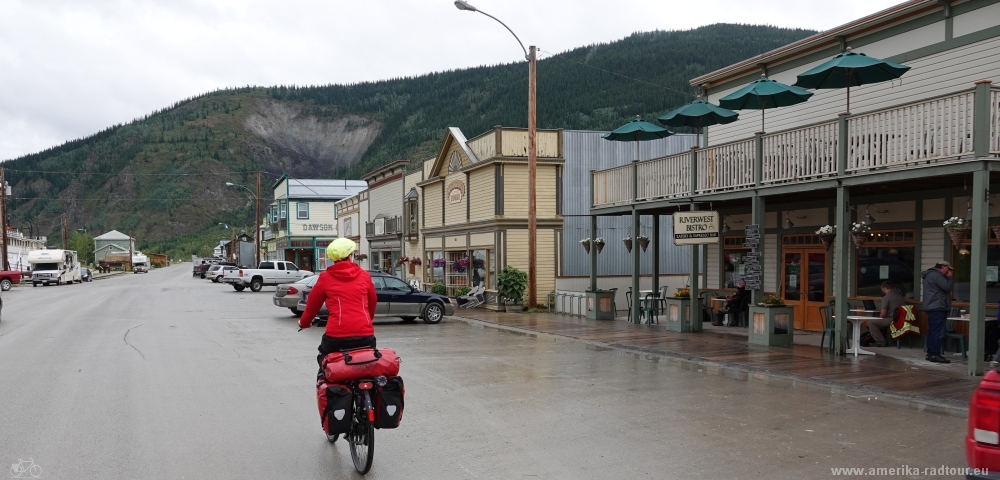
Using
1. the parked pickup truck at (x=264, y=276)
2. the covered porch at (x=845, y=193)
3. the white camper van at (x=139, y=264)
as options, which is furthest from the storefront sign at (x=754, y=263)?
the white camper van at (x=139, y=264)

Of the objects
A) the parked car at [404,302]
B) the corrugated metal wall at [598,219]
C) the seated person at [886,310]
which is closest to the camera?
the seated person at [886,310]

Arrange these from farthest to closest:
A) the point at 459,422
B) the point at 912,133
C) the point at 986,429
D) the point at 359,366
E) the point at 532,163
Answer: the point at 532,163, the point at 912,133, the point at 459,422, the point at 359,366, the point at 986,429

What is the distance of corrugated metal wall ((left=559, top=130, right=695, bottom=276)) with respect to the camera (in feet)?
84.3

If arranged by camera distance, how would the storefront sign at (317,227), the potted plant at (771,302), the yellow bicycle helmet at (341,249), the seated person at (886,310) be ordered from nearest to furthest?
the yellow bicycle helmet at (341,249) < the seated person at (886,310) < the potted plant at (771,302) < the storefront sign at (317,227)

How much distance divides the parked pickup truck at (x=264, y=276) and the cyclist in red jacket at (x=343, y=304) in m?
35.5

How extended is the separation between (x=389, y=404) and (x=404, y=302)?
1507 centimetres

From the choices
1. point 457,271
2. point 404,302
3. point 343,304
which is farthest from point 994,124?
point 457,271

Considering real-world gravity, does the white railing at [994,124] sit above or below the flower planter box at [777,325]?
above

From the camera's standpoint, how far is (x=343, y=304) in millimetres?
6391

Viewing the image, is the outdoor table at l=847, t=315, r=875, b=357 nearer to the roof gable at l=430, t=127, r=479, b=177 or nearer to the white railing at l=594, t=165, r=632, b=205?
the white railing at l=594, t=165, r=632, b=205

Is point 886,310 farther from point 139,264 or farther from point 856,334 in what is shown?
point 139,264

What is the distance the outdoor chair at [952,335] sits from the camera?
12484mm

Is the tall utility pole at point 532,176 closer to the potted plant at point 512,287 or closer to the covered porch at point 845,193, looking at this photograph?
the potted plant at point 512,287

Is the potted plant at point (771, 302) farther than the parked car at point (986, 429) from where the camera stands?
Yes
